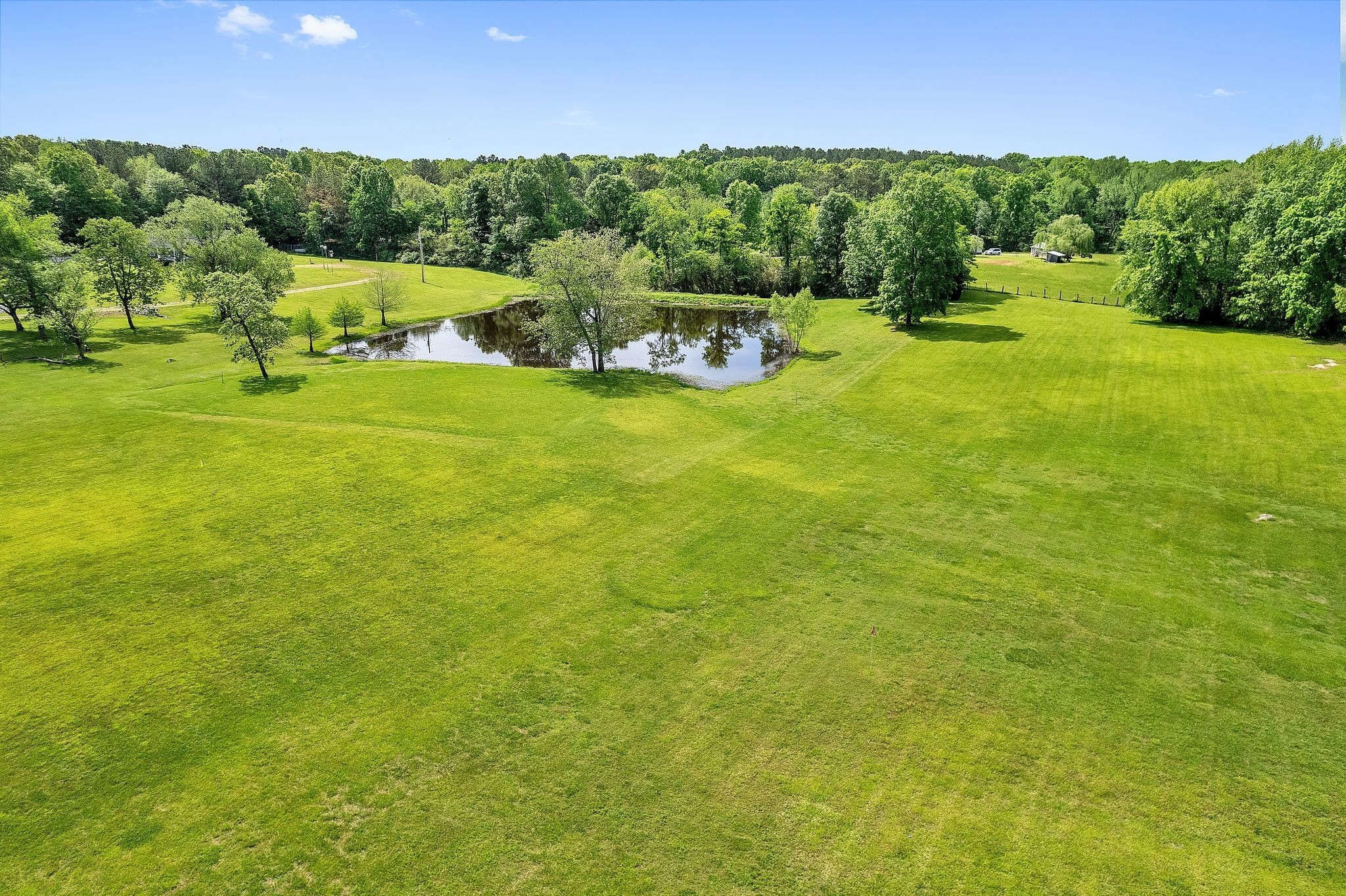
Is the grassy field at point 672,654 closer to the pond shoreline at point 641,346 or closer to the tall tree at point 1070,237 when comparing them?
the pond shoreline at point 641,346

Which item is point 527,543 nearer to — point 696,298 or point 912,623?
point 912,623

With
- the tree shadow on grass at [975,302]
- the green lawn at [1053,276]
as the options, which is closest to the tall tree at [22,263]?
the tree shadow on grass at [975,302]

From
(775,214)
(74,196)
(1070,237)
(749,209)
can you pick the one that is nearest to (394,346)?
(775,214)

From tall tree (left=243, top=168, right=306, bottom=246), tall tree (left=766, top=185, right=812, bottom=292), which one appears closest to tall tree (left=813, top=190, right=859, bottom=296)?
tall tree (left=766, top=185, right=812, bottom=292)

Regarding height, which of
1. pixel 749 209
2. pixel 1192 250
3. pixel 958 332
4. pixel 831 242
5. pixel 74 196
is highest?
pixel 74 196

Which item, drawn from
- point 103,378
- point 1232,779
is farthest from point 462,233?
point 1232,779

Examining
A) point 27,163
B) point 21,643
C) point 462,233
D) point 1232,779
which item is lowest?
point 1232,779

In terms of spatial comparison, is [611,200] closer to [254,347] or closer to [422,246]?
[422,246]
